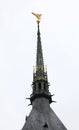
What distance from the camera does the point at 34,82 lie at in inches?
3686

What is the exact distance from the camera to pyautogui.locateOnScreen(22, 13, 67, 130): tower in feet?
265

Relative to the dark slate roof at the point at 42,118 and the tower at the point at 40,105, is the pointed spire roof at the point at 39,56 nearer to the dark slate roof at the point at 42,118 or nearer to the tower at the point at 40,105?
the tower at the point at 40,105

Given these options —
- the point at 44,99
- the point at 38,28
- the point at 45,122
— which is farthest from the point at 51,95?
the point at 38,28

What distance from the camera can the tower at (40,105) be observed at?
80.7 m

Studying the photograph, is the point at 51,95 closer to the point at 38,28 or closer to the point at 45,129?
the point at 45,129

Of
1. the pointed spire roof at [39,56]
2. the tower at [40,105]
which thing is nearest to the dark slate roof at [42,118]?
the tower at [40,105]

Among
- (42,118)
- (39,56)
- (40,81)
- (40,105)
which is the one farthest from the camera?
(39,56)

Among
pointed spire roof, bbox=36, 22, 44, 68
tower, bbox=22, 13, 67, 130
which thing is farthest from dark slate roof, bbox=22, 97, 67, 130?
pointed spire roof, bbox=36, 22, 44, 68

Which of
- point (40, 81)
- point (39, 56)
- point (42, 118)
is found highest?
point (39, 56)

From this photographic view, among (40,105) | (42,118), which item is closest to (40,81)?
(40,105)

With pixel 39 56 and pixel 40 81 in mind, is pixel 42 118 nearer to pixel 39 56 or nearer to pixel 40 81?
pixel 40 81

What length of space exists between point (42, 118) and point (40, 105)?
196 inches

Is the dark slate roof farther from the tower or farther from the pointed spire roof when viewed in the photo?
the pointed spire roof

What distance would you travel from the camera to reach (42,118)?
8275 cm
